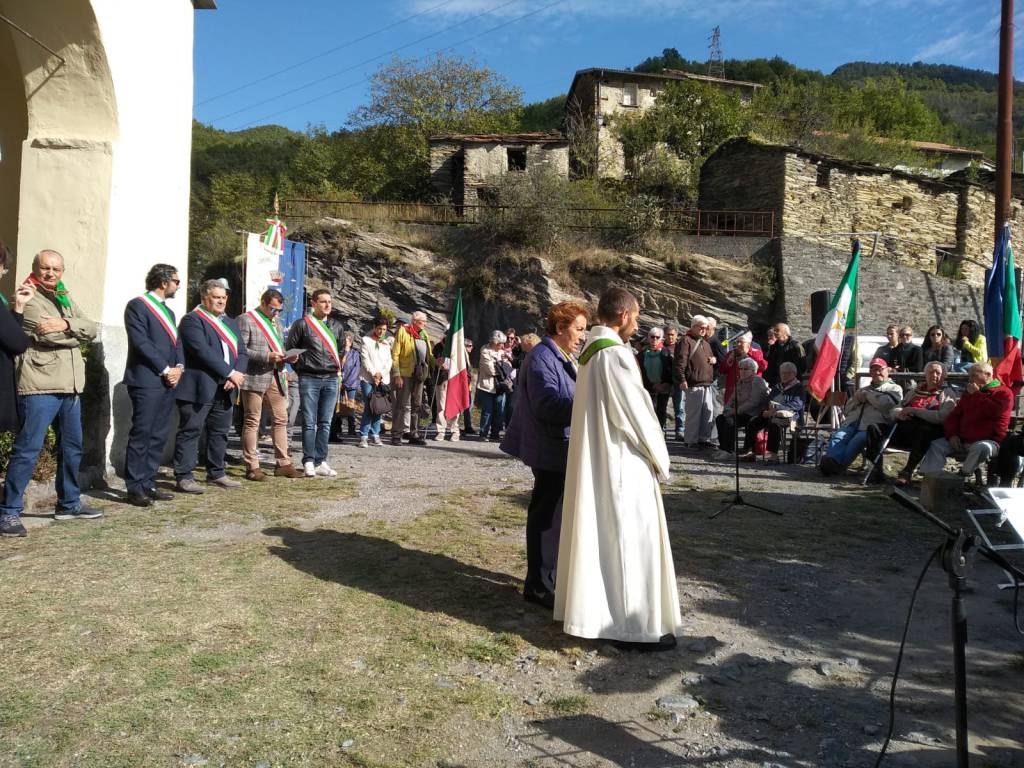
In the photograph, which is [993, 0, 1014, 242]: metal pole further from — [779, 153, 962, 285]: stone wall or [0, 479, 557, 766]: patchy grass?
[0, 479, 557, 766]: patchy grass

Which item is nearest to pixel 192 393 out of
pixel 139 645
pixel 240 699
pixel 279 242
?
pixel 139 645

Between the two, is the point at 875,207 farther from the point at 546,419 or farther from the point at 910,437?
the point at 546,419

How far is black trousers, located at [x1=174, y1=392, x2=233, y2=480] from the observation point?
23.9ft

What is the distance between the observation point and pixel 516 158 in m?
36.6

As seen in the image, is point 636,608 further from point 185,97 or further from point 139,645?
point 185,97

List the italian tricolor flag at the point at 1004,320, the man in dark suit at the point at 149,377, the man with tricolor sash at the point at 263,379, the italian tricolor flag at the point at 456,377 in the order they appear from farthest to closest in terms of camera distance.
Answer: the italian tricolor flag at the point at 456,377 → the italian tricolor flag at the point at 1004,320 → the man with tricolor sash at the point at 263,379 → the man in dark suit at the point at 149,377

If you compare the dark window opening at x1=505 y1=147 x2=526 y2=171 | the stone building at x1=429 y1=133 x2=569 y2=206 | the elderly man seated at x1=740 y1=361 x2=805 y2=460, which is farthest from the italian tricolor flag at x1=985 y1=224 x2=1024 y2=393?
the dark window opening at x1=505 y1=147 x2=526 y2=171

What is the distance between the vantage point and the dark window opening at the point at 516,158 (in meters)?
36.3

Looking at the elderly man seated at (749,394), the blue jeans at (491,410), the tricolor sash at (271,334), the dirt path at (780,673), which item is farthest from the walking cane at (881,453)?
the tricolor sash at (271,334)

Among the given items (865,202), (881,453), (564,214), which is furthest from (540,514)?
(865,202)

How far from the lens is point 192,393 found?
7250mm

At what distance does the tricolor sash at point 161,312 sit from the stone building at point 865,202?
921 inches

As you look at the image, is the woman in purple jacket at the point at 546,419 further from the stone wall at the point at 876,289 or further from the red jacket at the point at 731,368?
the stone wall at the point at 876,289

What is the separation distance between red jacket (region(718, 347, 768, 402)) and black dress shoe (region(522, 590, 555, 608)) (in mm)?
7285
